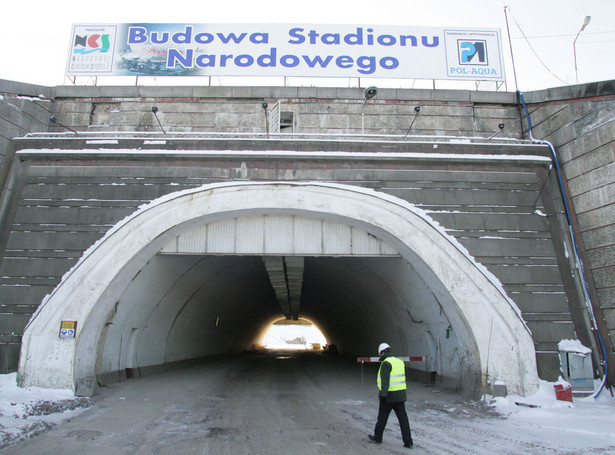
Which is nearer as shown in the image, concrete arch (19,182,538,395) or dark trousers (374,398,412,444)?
dark trousers (374,398,412,444)

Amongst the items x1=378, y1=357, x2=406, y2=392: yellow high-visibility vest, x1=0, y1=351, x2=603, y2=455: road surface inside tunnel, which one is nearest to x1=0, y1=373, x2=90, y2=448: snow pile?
x1=0, y1=351, x2=603, y2=455: road surface inside tunnel

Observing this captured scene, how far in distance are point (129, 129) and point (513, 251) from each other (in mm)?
10517


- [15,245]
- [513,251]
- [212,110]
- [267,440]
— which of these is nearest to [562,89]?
[513,251]

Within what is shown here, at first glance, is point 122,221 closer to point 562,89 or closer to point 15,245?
point 15,245

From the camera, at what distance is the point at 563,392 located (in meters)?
8.30

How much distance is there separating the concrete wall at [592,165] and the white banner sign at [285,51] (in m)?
2.79

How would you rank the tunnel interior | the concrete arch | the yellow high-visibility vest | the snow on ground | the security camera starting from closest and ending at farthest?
the yellow high-visibility vest, the snow on ground, the concrete arch, the tunnel interior, the security camera

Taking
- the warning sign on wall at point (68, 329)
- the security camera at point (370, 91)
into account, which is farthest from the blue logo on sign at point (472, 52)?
the warning sign on wall at point (68, 329)

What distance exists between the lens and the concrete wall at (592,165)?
9.34m

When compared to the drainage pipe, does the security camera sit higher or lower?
higher

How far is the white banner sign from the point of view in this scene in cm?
1280

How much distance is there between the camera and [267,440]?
5934mm

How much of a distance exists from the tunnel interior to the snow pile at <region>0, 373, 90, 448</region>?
70.8 inches

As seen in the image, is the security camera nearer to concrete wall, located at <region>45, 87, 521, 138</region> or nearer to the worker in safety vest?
concrete wall, located at <region>45, 87, 521, 138</region>
